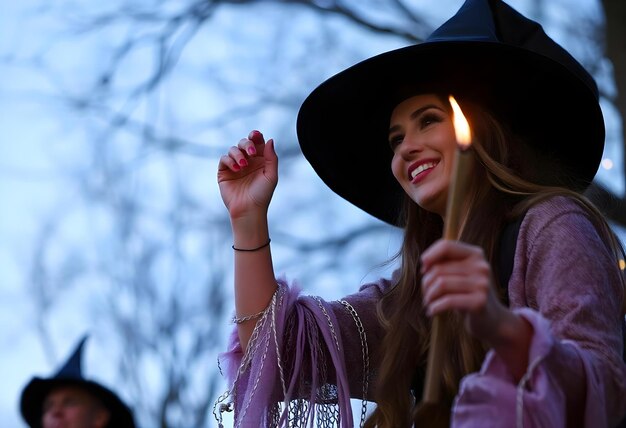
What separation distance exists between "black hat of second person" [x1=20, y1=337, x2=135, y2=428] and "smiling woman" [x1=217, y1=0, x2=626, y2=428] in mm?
1374

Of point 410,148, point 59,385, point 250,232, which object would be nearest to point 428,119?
point 410,148

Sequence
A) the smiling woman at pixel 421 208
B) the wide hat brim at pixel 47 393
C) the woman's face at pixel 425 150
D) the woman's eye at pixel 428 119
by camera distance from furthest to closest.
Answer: the wide hat brim at pixel 47 393 → the woman's eye at pixel 428 119 → the woman's face at pixel 425 150 → the smiling woman at pixel 421 208

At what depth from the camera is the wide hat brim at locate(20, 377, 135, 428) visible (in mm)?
3943

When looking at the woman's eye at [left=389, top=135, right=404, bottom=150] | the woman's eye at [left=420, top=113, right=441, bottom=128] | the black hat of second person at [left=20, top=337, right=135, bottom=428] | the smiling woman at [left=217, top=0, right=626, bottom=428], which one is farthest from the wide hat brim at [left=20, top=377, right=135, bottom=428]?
the woman's eye at [left=420, top=113, right=441, bottom=128]

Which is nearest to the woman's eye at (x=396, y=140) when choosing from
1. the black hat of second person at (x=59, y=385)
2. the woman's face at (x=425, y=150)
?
the woman's face at (x=425, y=150)

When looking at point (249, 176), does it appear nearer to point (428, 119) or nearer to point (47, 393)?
point (428, 119)

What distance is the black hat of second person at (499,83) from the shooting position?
8.67 ft

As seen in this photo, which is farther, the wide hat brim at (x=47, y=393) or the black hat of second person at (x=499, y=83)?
the wide hat brim at (x=47, y=393)

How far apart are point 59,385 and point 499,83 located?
2.10 m

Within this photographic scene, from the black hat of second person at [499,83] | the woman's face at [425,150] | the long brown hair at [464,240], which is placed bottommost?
the long brown hair at [464,240]

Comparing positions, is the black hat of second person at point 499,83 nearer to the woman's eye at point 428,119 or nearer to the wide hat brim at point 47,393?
the woman's eye at point 428,119

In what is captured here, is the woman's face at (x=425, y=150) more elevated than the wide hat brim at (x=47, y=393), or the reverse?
the woman's face at (x=425, y=150)

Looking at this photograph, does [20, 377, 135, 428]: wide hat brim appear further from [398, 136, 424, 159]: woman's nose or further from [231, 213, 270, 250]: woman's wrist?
[398, 136, 424, 159]: woman's nose

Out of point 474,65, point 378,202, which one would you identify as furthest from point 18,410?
point 474,65
